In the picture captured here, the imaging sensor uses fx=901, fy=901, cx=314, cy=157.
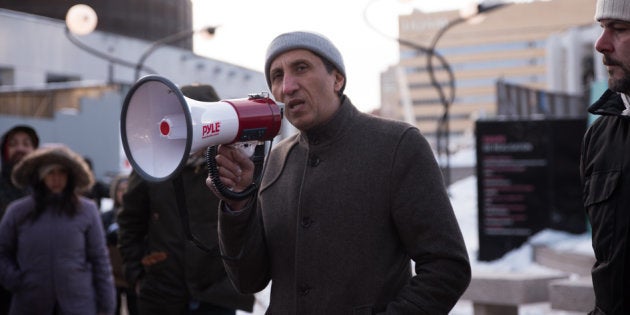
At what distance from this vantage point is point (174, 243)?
4.38m

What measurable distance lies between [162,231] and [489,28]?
144029mm

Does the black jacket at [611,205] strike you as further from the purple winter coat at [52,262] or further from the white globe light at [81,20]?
the white globe light at [81,20]

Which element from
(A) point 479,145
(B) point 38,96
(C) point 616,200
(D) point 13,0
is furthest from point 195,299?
(D) point 13,0

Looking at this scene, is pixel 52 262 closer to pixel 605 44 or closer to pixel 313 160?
pixel 313 160

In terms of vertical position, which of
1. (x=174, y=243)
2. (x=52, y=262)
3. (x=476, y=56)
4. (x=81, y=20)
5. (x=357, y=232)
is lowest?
(x=52, y=262)

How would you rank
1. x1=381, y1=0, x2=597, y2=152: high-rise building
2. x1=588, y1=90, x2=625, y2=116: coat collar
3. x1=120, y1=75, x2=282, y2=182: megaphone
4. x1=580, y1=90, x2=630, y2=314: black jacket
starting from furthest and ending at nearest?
x1=381, y1=0, x2=597, y2=152: high-rise building
x1=588, y1=90, x2=625, y2=116: coat collar
x1=580, y1=90, x2=630, y2=314: black jacket
x1=120, y1=75, x2=282, y2=182: megaphone

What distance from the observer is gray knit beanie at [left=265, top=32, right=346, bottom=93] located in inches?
114

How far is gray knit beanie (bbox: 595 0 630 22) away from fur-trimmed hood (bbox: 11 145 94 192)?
3.85 m

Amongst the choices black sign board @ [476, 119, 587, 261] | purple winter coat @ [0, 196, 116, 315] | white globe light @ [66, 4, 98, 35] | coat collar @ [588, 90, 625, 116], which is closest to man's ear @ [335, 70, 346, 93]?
coat collar @ [588, 90, 625, 116]

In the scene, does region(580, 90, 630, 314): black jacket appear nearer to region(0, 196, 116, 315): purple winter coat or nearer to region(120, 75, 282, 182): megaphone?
region(120, 75, 282, 182): megaphone

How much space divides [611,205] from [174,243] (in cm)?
236

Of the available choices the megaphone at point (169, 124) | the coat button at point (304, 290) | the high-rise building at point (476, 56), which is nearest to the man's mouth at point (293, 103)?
the megaphone at point (169, 124)

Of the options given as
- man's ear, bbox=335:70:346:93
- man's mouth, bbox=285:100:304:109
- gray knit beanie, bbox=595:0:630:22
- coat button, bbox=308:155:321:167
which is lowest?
coat button, bbox=308:155:321:167

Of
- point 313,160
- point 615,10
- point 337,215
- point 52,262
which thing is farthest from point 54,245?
point 615,10
